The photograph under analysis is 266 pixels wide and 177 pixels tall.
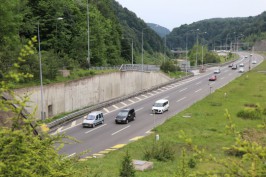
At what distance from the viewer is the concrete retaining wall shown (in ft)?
124

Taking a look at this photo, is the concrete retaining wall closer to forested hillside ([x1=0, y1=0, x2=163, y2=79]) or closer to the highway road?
forested hillside ([x1=0, y1=0, x2=163, y2=79])

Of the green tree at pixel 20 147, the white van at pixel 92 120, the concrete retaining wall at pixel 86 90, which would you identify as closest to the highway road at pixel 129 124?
the white van at pixel 92 120

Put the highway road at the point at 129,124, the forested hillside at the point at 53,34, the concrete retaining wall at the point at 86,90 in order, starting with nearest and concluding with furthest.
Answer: the highway road at the point at 129,124 → the concrete retaining wall at the point at 86,90 → the forested hillside at the point at 53,34

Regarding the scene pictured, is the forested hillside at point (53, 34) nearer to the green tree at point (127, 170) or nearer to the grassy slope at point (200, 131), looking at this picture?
the grassy slope at point (200, 131)

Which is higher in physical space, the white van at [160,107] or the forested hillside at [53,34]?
the forested hillside at [53,34]

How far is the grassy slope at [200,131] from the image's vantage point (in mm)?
22531

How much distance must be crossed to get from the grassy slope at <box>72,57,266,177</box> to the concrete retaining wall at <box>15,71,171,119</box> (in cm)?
1060

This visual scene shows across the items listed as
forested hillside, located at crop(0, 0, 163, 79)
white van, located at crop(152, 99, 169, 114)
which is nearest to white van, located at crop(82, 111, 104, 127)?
forested hillside, located at crop(0, 0, 163, 79)

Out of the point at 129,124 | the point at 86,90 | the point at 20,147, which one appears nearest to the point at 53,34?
the point at 86,90

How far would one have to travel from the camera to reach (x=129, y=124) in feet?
123

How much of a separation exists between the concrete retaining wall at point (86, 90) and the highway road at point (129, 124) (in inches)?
122

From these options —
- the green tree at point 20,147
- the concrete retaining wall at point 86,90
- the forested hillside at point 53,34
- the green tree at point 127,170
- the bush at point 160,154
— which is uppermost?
the forested hillside at point 53,34

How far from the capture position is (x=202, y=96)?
54375mm

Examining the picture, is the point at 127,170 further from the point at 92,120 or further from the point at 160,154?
the point at 92,120
